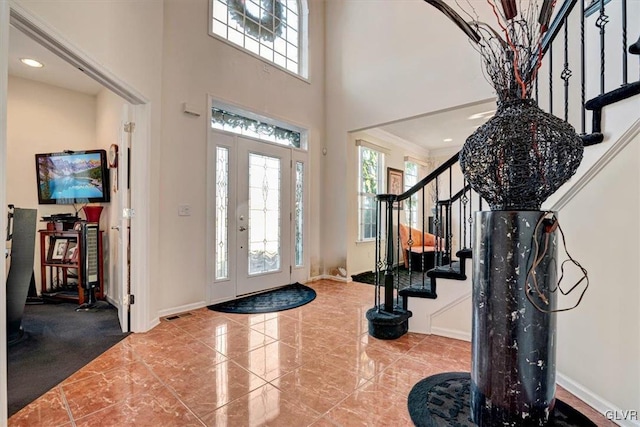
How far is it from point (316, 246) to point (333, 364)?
2756mm

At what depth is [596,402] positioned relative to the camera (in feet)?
5.01

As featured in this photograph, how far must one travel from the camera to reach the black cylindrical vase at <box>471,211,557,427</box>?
1194mm

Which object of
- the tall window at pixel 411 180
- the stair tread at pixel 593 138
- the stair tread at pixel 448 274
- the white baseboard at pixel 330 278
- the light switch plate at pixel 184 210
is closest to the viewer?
the stair tread at pixel 593 138

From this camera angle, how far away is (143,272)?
2658 millimetres

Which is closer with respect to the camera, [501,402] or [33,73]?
[501,402]

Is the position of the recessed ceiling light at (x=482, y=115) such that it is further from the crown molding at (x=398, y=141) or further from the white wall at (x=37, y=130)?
the white wall at (x=37, y=130)

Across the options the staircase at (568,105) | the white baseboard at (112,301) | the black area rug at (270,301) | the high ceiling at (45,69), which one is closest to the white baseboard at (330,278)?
the black area rug at (270,301)

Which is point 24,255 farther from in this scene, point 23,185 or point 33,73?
point 33,73

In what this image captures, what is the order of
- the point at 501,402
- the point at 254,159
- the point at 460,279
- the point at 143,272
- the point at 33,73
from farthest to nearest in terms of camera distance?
the point at 254,159
the point at 33,73
the point at 143,272
the point at 460,279
the point at 501,402

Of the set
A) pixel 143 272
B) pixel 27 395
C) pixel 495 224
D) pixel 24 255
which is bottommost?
pixel 27 395

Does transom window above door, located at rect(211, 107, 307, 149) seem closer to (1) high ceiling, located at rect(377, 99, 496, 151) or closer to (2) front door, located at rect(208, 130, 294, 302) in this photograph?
(2) front door, located at rect(208, 130, 294, 302)

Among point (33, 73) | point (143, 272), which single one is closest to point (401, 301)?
point (143, 272)

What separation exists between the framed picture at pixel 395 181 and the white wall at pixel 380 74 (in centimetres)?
132

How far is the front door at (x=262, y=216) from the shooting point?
3.82 meters
